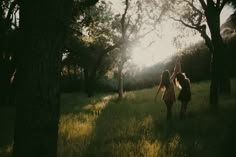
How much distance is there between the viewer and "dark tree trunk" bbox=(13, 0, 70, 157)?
3.75 metres

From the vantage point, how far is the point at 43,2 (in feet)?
12.2

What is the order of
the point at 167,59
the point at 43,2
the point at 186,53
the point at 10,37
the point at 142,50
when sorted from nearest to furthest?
the point at 43,2 < the point at 10,37 < the point at 142,50 < the point at 186,53 < the point at 167,59

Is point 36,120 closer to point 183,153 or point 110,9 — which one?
point 183,153

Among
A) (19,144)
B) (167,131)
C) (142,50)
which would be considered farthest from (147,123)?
(142,50)

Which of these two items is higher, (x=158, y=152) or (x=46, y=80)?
(x=46, y=80)

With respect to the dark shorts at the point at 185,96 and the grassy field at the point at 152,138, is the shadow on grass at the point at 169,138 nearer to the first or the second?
the grassy field at the point at 152,138

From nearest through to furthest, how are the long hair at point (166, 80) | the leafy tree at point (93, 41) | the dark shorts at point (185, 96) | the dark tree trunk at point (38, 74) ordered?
the dark tree trunk at point (38, 74), the leafy tree at point (93, 41), the dark shorts at point (185, 96), the long hair at point (166, 80)

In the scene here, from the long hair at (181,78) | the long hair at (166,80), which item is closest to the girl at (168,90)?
the long hair at (166,80)

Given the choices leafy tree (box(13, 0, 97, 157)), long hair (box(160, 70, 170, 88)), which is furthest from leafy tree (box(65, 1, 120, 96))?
long hair (box(160, 70, 170, 88))

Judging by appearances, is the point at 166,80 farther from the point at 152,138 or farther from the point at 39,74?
the point at 39,74

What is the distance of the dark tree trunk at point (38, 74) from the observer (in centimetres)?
375

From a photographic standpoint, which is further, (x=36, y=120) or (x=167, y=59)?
(x=167, y=59)

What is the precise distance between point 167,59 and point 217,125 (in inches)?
1342

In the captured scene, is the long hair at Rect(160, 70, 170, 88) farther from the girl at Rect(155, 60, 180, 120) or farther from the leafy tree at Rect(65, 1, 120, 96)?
the leafy tree at Rect(65, 1, 120, 96)
